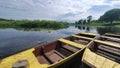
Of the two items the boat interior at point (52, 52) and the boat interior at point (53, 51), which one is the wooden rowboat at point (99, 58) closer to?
the boat interior at point (53, 51)

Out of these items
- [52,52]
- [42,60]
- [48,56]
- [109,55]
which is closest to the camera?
[42,60]

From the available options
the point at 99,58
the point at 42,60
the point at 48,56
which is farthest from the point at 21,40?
the point at 99,58

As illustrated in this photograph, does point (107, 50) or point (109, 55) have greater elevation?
point (107, 50)

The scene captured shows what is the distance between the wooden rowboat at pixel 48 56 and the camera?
4.76 meters

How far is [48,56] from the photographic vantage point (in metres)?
7.62

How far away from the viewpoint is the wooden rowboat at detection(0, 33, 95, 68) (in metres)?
4.76

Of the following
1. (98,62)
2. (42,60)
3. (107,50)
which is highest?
(98,62)

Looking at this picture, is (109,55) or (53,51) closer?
(109,55)

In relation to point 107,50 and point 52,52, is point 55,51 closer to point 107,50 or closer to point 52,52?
point 52,52

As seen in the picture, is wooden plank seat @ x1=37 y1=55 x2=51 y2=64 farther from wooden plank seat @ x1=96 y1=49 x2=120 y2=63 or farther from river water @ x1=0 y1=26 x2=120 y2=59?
river water @ x1=0 y1=26 x2=120 y2=59

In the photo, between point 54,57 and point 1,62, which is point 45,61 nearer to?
point 54,57

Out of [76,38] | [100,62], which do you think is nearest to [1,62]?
[100,62]

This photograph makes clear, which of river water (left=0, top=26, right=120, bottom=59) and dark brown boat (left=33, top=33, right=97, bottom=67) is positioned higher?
dark brown boat (left=33, top=33, right=97, bottom=67)

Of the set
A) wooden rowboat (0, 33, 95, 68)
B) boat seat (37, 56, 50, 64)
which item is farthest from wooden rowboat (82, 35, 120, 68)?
boat seat (37, 56, 50, 64)
